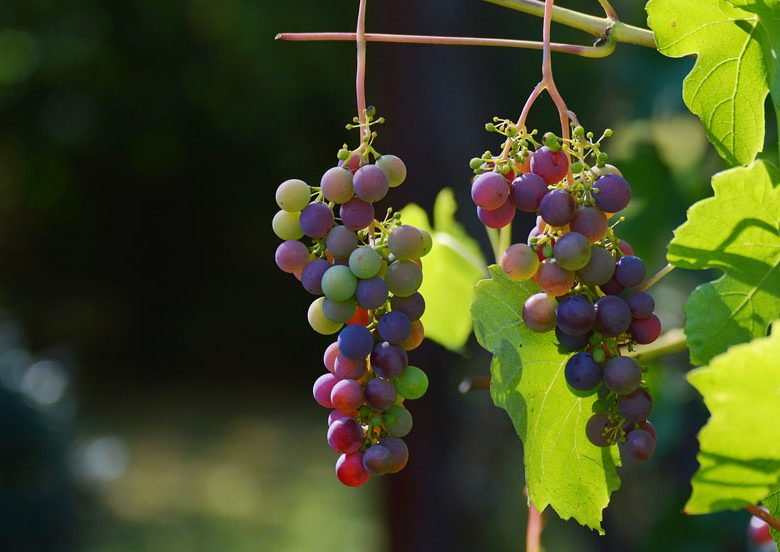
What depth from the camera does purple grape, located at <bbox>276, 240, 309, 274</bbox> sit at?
1.73 ft

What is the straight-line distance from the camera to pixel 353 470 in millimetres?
514

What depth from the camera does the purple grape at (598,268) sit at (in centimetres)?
49

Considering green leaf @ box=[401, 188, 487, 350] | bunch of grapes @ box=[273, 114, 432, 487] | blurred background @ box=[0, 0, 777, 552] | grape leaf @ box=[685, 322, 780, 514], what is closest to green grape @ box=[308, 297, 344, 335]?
bunch of grapes @ box=[273, 114, 432, 487]

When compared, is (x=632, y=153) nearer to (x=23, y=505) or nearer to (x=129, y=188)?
(x=23, y=505)

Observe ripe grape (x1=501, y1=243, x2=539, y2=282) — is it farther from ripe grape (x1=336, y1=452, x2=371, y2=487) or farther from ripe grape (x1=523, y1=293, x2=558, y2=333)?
ripe grape (x1=336, y1=452, x2=371, y2=487)

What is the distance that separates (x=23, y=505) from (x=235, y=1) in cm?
439

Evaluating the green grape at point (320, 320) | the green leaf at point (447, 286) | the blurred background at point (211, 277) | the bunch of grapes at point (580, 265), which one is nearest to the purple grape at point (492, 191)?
the bunch of grapes at point (580, 265)

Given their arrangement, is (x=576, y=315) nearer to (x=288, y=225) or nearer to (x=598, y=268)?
(x=598, y=268)

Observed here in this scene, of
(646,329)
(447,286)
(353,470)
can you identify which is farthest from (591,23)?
(447,286)

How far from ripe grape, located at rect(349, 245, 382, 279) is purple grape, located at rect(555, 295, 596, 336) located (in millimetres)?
95

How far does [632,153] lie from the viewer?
142 centimetres

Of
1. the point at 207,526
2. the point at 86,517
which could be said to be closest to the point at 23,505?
the point at 86,517

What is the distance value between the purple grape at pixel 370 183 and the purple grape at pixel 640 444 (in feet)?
0.58

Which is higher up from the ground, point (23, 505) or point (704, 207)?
point (23, 505)
